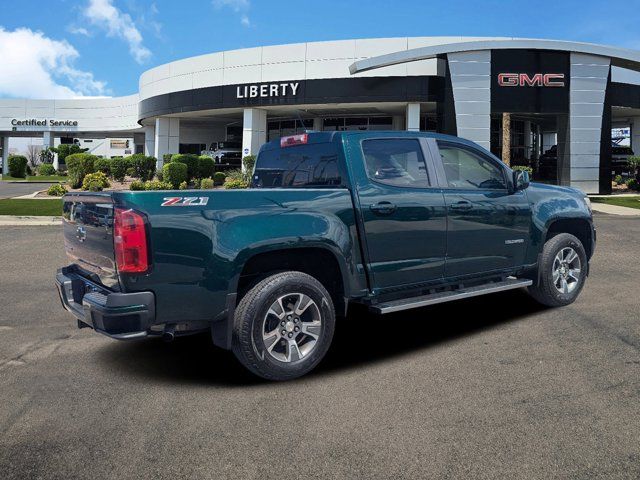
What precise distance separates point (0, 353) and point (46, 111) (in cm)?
7093

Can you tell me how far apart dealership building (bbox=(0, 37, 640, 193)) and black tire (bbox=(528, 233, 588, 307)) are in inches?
813

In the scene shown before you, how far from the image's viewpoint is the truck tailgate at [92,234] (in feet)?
12.5

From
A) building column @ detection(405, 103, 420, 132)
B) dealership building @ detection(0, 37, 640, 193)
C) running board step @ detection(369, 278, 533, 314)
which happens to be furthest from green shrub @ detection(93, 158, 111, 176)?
running board step @ detection(369, 278, 533, 314)

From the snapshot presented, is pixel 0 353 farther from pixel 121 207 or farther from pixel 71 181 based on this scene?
pixel 71 181

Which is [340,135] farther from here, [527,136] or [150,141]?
[150,141]

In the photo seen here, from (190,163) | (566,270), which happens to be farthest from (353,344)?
(190,163)

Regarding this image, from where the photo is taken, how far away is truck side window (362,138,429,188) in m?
4.84

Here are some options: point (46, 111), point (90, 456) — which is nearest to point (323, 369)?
point (90, 456)

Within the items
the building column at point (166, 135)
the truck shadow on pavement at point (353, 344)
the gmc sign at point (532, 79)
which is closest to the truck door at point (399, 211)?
the truck shadow on pavement at point (353, 344)

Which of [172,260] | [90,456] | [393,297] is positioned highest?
[172,260]

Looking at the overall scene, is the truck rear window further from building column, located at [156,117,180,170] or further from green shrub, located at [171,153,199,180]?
building column, located at [156,117,180,170]

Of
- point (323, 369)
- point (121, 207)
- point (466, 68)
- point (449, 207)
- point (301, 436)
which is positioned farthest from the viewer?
point (466, 68)

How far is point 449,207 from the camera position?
5113 mm

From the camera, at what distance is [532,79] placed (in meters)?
26.4
